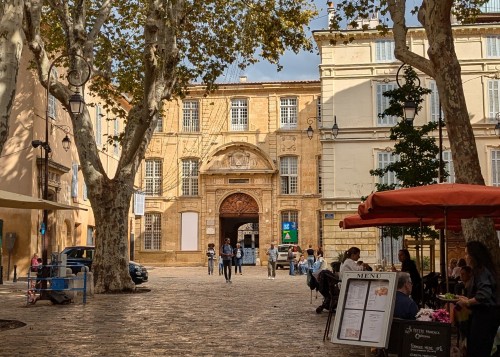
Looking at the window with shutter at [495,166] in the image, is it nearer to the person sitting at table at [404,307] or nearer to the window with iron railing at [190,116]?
the window with iron railing at [190,116]

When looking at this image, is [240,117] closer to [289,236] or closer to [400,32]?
[289,236]

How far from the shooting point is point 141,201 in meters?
44.2

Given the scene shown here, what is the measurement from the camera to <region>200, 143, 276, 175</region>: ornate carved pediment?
46.4 metres

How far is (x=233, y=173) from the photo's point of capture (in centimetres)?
4638

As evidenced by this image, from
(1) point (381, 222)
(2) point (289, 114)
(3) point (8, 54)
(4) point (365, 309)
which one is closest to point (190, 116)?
(2) point (289, 114)

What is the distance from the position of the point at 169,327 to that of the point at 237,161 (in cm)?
3512

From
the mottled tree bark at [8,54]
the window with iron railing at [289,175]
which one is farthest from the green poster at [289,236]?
the mottled tree bark at [8,54]

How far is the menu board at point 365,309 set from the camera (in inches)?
264

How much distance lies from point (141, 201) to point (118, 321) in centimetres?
3182

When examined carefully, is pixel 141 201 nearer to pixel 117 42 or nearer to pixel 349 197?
→ pixel 349 197

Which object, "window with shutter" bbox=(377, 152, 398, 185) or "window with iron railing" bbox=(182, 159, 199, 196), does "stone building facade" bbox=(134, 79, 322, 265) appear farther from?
"window with shutter" bbox=(377, 152, 398, 185)

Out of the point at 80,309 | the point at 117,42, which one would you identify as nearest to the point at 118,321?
the point at 80,309

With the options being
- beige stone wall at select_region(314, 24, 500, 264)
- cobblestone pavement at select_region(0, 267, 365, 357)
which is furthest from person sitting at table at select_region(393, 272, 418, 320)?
beige stone wall at select_region(314, 24, 500, 264)

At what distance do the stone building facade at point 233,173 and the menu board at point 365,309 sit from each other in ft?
126
